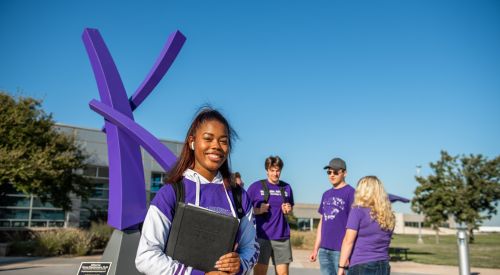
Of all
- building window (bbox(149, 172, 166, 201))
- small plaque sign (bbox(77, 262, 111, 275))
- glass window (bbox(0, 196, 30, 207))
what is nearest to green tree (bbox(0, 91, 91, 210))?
glass window (bbox(0, 196, 30, 207))

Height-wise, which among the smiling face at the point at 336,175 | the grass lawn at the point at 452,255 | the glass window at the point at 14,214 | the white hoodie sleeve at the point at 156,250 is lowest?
the grass lawn at the point at 452,255

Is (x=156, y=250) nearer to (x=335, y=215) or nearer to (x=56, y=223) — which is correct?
(x=335, y=215)

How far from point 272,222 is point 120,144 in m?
2.68

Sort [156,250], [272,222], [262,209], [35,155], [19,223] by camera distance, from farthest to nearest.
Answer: [19,223], [35,155], [272,222], [262,209], [156,250]

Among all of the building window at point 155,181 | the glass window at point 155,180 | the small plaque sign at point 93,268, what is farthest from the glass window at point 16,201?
the small plaque sign at point 93,268

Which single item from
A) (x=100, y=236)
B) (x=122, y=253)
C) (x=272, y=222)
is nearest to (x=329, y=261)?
(x=272, y=222)

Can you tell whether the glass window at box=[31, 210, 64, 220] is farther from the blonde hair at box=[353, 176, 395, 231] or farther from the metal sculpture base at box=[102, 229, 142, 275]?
the blonde hair at box=[353, 176, 395, 231]

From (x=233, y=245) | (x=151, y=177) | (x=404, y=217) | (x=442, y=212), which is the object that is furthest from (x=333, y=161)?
(x=404, y=217)

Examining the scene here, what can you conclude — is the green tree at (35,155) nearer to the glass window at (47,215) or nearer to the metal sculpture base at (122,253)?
the glass window at (47,215)

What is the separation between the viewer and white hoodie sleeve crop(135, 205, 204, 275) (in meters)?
1.75

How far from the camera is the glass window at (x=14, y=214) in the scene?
2047 centimetres

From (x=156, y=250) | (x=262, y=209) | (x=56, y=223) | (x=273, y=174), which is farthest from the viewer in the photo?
(x=56, y=223)

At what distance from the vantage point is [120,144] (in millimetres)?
6277

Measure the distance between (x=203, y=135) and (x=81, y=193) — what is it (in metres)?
17.3
